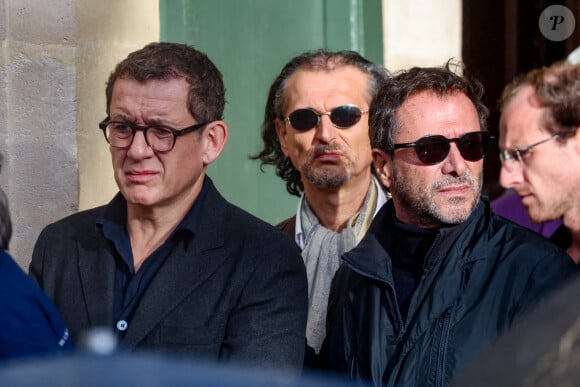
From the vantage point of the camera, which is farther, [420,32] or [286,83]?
[420,32]

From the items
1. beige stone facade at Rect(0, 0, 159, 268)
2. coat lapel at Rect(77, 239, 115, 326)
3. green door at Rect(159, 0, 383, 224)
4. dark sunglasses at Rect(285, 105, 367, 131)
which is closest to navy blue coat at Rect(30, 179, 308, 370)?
coat lapel at Rect(77, 239, 115, 326)

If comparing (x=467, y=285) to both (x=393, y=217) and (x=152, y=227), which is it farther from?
(x=152, y=227)

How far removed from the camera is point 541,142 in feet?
12.4

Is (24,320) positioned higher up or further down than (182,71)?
further down

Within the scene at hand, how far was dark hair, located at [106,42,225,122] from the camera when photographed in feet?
12.5

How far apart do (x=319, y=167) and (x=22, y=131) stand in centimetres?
132

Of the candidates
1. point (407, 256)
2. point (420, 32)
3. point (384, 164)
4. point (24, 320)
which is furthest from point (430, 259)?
point (420, 32)

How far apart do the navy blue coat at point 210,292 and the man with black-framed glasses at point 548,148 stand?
2.48 feet

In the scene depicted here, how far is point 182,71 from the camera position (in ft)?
12.6

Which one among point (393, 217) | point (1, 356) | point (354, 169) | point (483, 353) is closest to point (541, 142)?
point (393, 217)

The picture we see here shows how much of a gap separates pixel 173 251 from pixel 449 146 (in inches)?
34.3

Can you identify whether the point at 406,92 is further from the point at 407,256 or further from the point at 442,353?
the point at 442,353

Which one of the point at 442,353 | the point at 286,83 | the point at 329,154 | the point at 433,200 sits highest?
the point at 286,83

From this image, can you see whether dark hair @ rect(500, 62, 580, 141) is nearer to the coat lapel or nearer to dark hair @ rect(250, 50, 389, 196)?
dark hair @ rect(250, 50, 389, 196)
